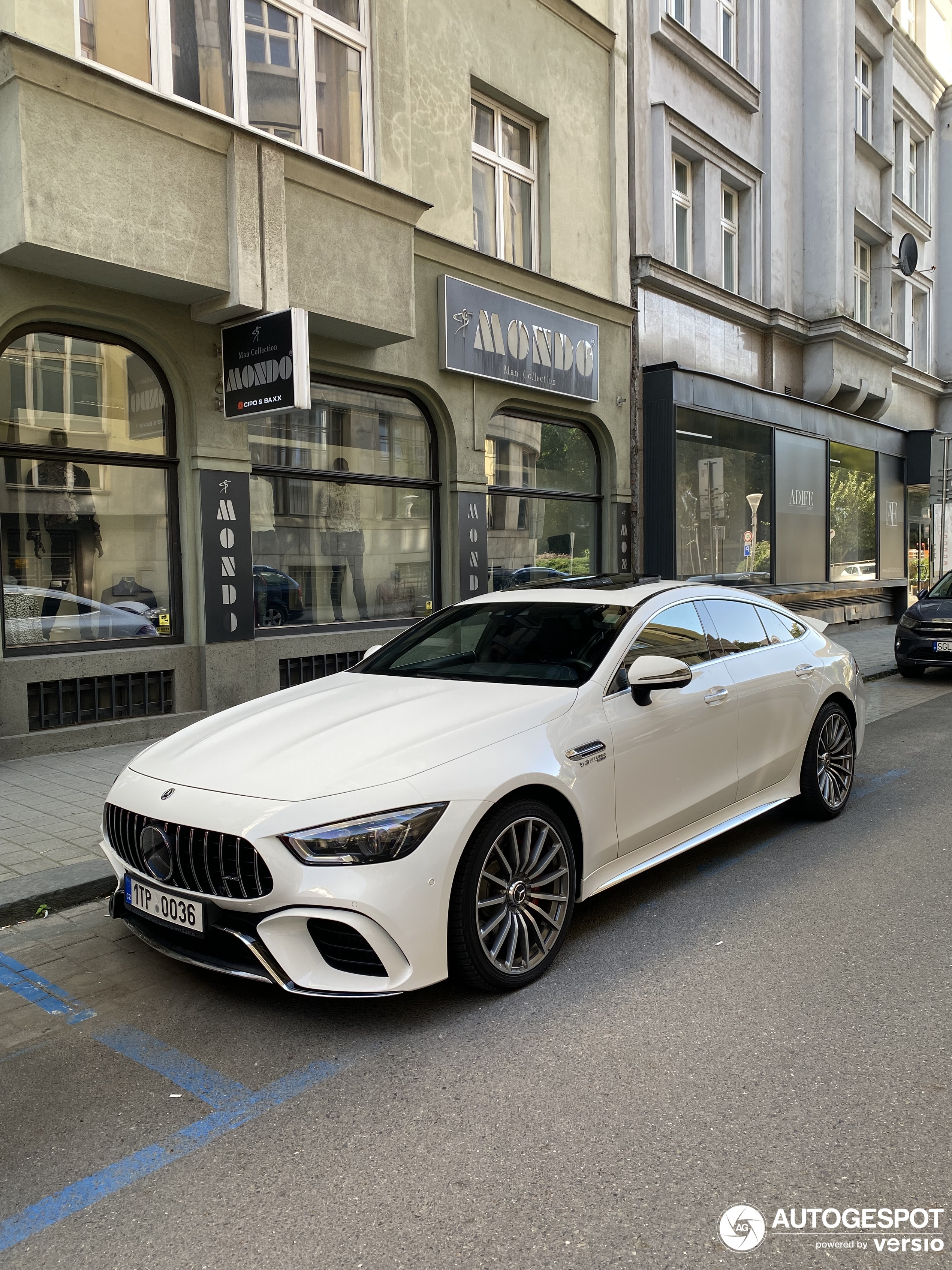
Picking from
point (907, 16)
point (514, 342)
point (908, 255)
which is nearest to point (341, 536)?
point (514, 342)

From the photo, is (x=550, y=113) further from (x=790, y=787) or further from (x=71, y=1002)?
(x=71, y=1002)

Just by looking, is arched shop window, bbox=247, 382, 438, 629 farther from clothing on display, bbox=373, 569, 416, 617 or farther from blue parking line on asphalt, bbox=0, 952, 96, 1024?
blue parking line on asphalt, bbox=0, 952, 96, 1024

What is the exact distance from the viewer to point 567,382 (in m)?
13.3

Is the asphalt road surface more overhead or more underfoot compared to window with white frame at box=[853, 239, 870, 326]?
more underfoot

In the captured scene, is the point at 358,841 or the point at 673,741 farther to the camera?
the point at 673,741

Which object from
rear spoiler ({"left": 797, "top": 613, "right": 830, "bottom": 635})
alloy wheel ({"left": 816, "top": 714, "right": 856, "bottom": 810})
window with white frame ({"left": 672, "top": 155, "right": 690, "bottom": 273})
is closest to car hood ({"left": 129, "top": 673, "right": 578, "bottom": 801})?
alloy wheel ({"left": 816, "top": 714, "right": 856, "bottom": 810})

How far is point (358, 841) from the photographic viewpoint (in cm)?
332

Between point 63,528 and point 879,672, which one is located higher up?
point 63,528

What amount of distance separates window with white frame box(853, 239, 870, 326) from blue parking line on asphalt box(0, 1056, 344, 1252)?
74.6ft

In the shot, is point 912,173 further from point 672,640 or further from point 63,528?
point 672,640

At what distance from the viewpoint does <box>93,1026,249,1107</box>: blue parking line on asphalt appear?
3.04 metres

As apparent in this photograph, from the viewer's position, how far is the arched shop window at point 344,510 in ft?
33.1

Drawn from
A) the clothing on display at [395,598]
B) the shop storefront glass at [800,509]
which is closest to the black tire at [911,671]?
the shop storefront glass at [800,509]

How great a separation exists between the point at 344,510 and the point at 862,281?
17.1m
